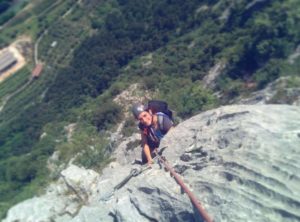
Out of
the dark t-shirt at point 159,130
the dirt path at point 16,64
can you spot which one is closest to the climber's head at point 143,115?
the dark t-shirt at point 159,130

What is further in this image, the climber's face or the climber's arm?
the climber's arm

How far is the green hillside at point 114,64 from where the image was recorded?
46.7 metres

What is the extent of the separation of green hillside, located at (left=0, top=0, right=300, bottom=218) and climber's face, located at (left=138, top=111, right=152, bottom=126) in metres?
14.1

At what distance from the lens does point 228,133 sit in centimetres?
2119

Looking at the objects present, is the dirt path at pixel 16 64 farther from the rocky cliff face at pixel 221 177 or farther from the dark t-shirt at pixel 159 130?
the dark t-shirt at pixel 159 130

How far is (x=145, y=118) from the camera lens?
22.6m

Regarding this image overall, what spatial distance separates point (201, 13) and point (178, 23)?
4.24 metres

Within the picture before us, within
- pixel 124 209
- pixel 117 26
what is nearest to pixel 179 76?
pixel 117 26

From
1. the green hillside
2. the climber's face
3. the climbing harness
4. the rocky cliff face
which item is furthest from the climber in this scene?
the green hillside

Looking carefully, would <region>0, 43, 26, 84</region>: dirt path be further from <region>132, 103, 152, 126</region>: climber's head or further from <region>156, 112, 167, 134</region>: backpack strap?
<region>132, 103, 152, 126</region>: climber's head

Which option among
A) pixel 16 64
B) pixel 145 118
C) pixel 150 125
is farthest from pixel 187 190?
pixel 16 64

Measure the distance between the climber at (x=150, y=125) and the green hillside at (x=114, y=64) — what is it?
39.9ft

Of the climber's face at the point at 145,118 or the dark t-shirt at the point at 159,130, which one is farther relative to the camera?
the dark t-shirt at the point at 159,130

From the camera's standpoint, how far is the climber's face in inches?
887
